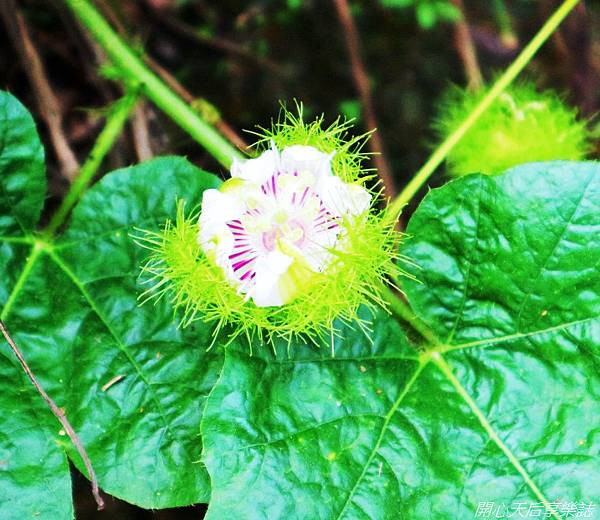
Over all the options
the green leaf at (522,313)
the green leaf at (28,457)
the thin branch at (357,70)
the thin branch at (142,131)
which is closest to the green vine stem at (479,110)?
the green leaf at (522,313)

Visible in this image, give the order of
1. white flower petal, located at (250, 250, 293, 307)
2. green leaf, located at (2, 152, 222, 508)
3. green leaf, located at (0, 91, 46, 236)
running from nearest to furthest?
white flower petal, located at (250, 250, 293, 307) → green leaf, located at (2, 152, 222, 508) → green leaf, located at (0, 91, 46, 236)

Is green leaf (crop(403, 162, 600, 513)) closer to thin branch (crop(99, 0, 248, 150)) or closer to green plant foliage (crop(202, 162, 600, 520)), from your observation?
green plant foliage (crop(202, 162, 600, 520))

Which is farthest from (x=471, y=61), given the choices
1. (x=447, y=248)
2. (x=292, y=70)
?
(x=447, y=248)

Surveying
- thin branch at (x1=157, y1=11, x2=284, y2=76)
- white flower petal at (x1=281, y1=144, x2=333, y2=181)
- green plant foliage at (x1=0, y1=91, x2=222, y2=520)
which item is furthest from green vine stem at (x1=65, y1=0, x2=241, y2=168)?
thin branch at (x1=157, y1=11, x2=284, y2=76)

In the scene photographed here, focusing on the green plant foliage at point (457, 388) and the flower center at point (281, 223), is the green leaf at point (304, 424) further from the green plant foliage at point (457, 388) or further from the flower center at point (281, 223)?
the flower center at point (281, 223)

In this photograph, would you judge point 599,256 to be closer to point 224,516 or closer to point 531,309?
point 531,309
